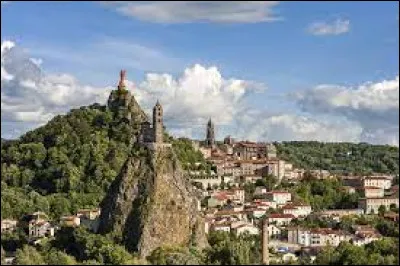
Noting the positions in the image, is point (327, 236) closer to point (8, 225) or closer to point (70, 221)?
point (70, 221)

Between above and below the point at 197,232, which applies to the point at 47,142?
above

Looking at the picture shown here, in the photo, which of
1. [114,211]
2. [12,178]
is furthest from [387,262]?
[12,178]

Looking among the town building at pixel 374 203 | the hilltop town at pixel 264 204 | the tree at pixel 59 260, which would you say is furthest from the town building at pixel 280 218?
the tree at pixel 59 260

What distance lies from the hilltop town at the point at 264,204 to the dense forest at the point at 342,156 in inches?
432

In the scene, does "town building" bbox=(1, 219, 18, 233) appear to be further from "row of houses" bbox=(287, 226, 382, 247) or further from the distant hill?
"row of houses" bbox=(287, 226, 382, 247)

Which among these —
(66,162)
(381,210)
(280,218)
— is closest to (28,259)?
(280,218)

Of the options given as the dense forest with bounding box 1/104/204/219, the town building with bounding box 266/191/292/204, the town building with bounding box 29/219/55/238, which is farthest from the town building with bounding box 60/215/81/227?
the town building with bounding box 266/191/292/204

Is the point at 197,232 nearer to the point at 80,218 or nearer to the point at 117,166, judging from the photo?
the point at 80,218

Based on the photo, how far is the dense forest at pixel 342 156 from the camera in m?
104

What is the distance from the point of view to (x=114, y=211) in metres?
55.0

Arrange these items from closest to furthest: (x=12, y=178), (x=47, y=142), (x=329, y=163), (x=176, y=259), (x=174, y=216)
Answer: (x=176, y=259), (x=174, y=216), (x=12, y=178), (x=47, y=142), (x=329, y=163)

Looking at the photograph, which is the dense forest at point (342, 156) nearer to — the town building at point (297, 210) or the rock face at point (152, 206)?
the town building at point (297, 210)

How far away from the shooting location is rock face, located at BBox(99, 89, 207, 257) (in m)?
53.5

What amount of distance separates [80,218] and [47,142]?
18003 millimetres
